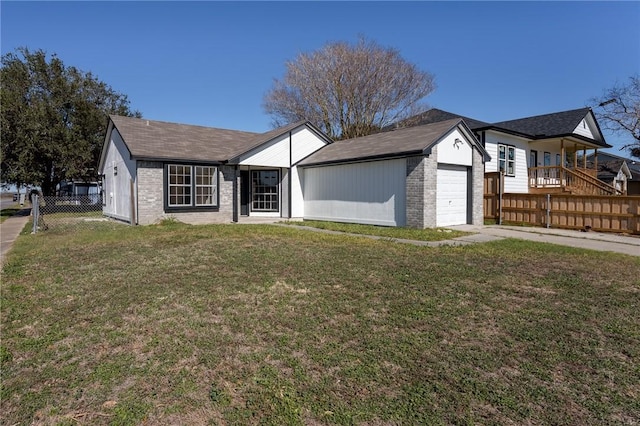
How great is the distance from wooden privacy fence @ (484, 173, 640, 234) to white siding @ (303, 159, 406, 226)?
5975 millimetres

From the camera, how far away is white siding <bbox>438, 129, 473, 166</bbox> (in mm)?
13914

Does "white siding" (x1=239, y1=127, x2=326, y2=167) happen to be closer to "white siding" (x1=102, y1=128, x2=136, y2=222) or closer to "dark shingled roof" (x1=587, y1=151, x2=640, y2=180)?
"white siding" (x1=102, y1=128, x2=136, y2=222)

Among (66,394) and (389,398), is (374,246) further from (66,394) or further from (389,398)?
(66,394)

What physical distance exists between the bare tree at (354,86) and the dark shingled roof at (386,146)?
14.6m

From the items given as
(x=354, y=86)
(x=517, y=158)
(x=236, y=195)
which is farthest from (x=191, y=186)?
(x=354, y=86)

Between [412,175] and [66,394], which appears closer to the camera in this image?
[66,394]

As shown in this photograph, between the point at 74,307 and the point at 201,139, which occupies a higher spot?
the point at 201,139

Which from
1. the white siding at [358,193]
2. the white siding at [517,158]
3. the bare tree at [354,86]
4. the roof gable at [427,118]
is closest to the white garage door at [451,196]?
the white siding at [358,193]

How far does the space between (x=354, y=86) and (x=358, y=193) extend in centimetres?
1892

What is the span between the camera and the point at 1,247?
32.9 feet

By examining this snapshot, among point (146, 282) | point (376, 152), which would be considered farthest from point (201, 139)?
point (146, 282)

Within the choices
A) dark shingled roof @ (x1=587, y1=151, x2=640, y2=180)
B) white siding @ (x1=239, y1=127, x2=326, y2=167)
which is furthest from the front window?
dark shingled roof @ (x1=587, y1=151, x2=640, y2=180)

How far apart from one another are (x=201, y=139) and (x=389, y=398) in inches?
679

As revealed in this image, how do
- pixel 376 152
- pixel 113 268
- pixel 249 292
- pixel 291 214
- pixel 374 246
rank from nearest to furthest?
1. pixel 249 292
2. pixel 113 268
3. pixel 374 246
4. pixel 376 152
5. pixel 291 214
